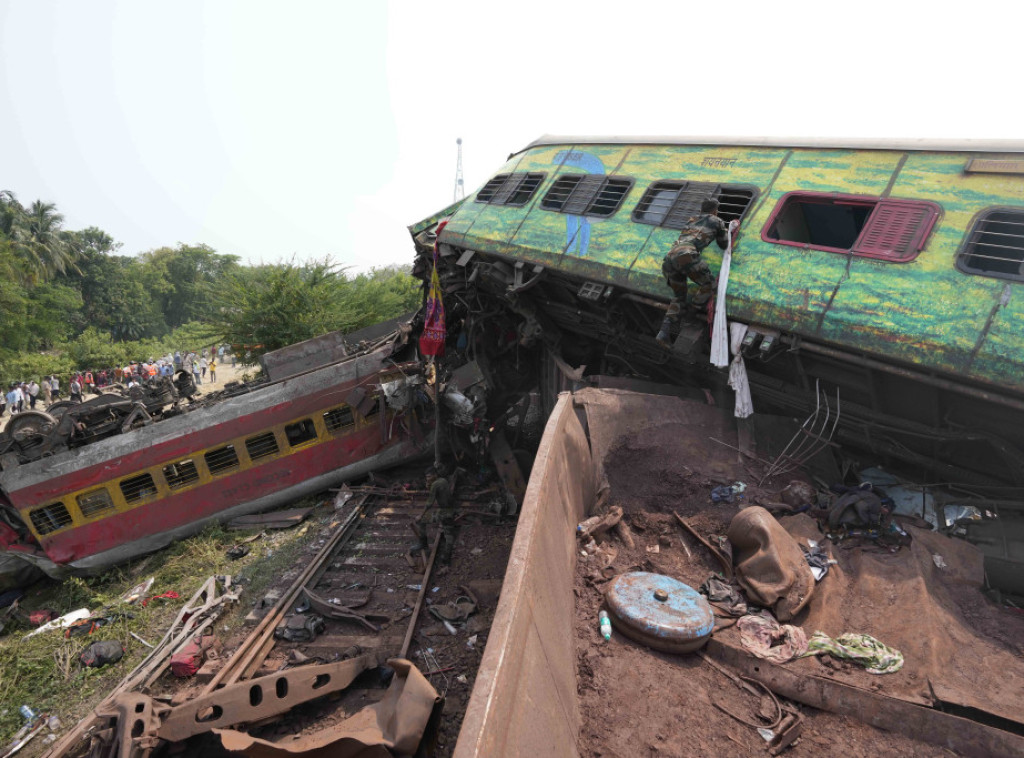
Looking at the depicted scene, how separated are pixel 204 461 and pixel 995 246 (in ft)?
43.9

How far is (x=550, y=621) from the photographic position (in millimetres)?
3221

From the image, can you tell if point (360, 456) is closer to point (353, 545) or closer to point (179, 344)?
point (353, 545)

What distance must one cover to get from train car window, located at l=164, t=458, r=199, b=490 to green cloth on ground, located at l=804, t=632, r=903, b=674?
1190 centimetres

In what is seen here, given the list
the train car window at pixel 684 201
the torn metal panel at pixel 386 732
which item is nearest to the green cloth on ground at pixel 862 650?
the torn metal panel at pixel 386 732

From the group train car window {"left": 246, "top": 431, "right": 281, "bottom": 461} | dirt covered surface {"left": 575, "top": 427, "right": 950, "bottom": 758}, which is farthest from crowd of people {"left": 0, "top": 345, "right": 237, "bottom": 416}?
dirt covered surface {"left": 575, "top": 427, "right": 950, "bottom": 758}

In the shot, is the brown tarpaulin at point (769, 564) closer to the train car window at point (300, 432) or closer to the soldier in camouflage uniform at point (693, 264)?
the soldier in camouflage uniform at point (693, 264)

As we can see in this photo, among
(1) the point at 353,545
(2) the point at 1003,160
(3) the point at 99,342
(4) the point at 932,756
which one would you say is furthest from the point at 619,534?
(3) the point at 99,342

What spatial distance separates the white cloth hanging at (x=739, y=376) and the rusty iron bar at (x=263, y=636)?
7.04 metres

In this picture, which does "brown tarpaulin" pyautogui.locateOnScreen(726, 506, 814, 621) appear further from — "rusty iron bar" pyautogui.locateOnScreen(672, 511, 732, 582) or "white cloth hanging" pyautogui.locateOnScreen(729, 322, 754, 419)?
"white cloth hanging" pyautogui.locateOnScreen(729, 322, 754, 419)

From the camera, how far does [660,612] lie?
354 cm

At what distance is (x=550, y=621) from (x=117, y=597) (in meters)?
11.0

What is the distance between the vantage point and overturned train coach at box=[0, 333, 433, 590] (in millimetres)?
10250

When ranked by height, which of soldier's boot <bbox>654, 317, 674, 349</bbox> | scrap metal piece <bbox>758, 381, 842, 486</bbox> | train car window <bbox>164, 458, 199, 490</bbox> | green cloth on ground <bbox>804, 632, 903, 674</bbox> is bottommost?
train car window <bbox>164, 458, 199, 490</bbox>

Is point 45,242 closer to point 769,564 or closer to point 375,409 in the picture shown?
point 375,409
